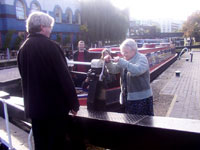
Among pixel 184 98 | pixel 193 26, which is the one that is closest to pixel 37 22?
pixel 184 98

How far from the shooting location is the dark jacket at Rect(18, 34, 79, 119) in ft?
6.08

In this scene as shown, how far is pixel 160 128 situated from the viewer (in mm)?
2020

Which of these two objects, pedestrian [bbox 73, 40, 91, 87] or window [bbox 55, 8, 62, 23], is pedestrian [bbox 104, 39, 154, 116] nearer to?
pedestrian [bbox 73, 40, 91, 87]

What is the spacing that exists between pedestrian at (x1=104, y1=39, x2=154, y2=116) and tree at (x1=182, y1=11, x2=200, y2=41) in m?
53.9

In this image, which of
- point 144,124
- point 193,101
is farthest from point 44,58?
point 193,101

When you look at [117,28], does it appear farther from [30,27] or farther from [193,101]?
[30,27]

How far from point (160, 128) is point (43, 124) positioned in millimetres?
1007

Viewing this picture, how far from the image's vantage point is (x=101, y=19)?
116ft

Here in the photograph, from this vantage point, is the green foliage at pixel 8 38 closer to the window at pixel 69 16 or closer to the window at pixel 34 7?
the window at pixel 34 7

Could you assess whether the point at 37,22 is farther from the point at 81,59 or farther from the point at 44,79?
the point at 81,59

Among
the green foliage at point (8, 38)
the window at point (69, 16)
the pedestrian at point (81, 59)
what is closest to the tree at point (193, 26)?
the window at point (69, 16)

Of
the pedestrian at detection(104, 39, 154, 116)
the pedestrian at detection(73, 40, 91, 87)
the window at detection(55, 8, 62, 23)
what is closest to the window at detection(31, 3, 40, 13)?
the window at detection(55, 8, 62, 23)

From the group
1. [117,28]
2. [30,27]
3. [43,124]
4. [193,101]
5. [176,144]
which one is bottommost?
[193,101]

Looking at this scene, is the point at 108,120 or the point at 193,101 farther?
the point at 193,101
